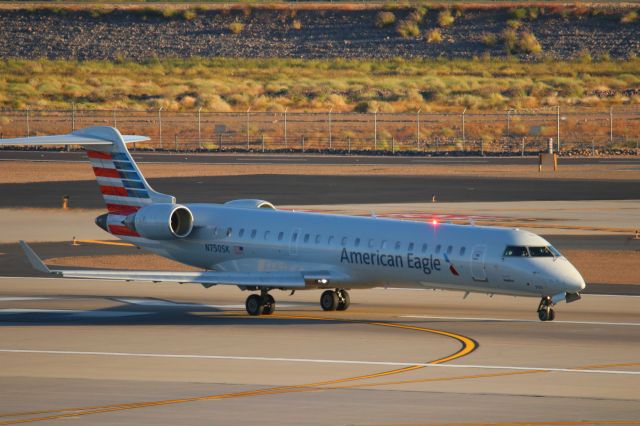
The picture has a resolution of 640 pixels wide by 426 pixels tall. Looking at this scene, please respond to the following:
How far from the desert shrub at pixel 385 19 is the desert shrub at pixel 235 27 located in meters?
16.0

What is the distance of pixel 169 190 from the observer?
241 ft

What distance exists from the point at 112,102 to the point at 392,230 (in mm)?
98202

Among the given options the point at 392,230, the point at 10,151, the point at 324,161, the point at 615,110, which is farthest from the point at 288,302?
the point at 615,110

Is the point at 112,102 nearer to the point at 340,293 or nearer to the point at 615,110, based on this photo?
the point at 615,110

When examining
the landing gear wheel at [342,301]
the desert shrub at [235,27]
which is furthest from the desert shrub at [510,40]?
the landing gear wheel at [342,301]

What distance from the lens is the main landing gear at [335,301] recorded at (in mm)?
38688

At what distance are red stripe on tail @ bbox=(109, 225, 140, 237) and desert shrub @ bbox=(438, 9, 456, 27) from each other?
4944 inches

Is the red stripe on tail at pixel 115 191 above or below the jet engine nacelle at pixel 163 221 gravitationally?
above

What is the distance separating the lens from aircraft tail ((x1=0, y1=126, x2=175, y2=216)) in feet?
138

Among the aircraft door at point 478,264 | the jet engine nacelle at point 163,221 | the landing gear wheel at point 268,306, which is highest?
the jet engine nacelle at point 163,221

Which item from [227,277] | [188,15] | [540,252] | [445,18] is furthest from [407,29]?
[540,252]

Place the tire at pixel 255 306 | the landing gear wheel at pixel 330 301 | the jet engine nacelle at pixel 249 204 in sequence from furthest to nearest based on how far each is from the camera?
the jet engine nacelle at pixel 249 204 < the landing gear wheel at pixel 330 301 < the tire at pixel 255 306

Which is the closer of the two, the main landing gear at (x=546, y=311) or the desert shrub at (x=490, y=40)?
the main landing gear at (x=546, y=311)

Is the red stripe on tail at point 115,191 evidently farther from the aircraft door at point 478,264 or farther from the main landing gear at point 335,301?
the aircraft door at point 478,264
